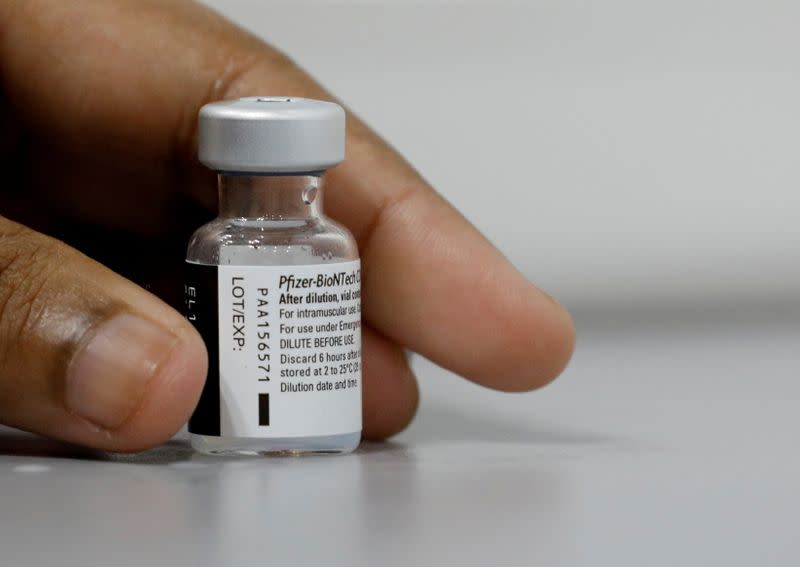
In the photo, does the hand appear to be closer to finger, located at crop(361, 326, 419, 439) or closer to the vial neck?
finger, located at crop(361, 326, 419, 439)

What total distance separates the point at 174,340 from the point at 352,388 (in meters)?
0.15

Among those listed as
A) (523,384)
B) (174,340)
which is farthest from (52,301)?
(523,384)

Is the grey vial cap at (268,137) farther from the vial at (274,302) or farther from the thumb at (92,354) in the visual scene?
the thumb at (92,354)

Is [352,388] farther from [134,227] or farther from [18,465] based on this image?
[134,227]

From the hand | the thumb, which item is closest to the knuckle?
the thumb

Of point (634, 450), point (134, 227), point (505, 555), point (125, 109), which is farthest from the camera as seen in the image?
point (134, 227)

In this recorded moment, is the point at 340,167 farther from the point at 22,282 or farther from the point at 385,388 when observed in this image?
the point at 22,282

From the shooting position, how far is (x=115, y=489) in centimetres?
109

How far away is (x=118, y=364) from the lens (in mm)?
1098

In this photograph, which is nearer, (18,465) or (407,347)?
(18,465)

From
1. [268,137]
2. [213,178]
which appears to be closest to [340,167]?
[213,178]

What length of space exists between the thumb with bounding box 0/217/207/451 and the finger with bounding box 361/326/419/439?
0.24 meters

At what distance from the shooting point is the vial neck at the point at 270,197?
3.93 ft

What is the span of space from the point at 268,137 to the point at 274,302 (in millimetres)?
119
